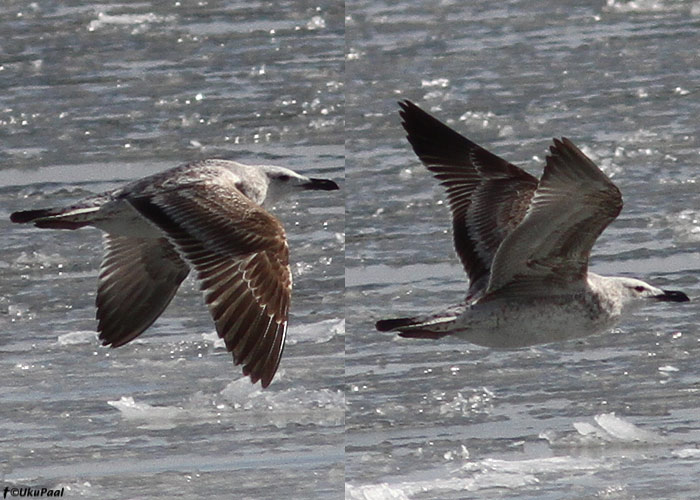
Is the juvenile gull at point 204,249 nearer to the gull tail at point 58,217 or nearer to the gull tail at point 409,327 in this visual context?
the gull tail at point 58,217

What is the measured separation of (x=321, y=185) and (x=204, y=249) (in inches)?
50.7

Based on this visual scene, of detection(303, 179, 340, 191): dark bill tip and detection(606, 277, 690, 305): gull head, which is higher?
detection(303, 179, 340, 191): dark bill tip

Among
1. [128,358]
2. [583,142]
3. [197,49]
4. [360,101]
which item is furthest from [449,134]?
[197,49]

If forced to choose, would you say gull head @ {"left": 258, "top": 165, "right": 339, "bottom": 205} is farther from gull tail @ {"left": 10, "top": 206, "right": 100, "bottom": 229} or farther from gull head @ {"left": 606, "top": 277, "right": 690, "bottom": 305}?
gull head @ {"left": 606, "top": 277, "right": 690, "bottom": 305}

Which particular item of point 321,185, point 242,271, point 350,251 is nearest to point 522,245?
point 242,271

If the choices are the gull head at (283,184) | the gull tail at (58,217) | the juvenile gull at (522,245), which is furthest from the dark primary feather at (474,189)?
the gull tail at (58,217)

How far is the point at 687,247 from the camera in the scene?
8.19 metres

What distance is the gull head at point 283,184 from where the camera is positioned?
7.49m

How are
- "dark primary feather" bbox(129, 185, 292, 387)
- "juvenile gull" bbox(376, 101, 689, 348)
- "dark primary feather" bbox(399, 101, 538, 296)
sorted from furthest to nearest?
"dark primary feather" bbox(399, 101, 538, 296) → "dark primary feather" bbox(129, 185, 292, 387) → "juvenile gull" bbox(376, 101, 689, 348)

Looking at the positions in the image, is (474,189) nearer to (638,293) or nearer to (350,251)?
(638,293)

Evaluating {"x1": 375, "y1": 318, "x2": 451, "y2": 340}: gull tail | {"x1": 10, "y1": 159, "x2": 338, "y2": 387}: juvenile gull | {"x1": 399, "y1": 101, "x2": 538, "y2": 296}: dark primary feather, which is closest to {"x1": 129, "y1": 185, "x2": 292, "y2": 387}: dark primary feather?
{"x1": 10, "y1": 159, "x2": 338, "y2": 387}: juvenile gull

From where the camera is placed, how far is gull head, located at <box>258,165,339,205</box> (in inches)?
295

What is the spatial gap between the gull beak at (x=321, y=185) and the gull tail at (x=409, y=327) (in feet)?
4.09

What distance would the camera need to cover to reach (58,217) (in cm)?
677
